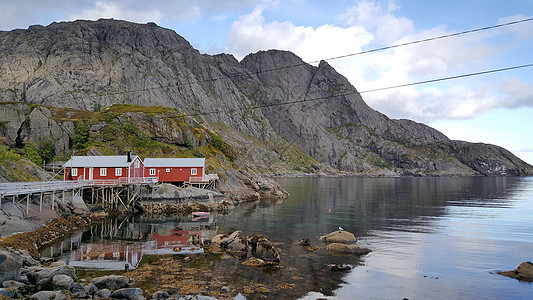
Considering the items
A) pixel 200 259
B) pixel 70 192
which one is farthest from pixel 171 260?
pixel 70 192

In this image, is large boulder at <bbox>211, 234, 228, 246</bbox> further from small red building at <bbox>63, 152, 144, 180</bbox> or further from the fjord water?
small red building at <bbox>63, 152, 144, 180</bbox>

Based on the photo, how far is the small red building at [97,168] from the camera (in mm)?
65625

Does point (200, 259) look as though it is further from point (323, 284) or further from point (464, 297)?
point (464, 297)

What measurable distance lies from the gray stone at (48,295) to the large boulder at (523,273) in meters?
34.2

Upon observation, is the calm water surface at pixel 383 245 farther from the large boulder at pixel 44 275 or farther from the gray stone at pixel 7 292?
the gray stone at pixel 7 292

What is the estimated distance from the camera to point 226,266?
30.6 m

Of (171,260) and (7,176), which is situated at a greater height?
(7,176)

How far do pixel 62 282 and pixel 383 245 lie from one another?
33365 mm

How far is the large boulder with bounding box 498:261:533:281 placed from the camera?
97.8 ft

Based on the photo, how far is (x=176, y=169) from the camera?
79.2 m

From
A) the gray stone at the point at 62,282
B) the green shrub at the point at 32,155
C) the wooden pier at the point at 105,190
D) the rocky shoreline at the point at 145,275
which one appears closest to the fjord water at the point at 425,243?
the rocky shoreline at the point at 145,275

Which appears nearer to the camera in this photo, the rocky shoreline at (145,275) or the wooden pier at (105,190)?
the rocky shoreline at (145,275)

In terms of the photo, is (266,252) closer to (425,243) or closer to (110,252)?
(110,252)

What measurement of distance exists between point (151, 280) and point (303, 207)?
55955mm
